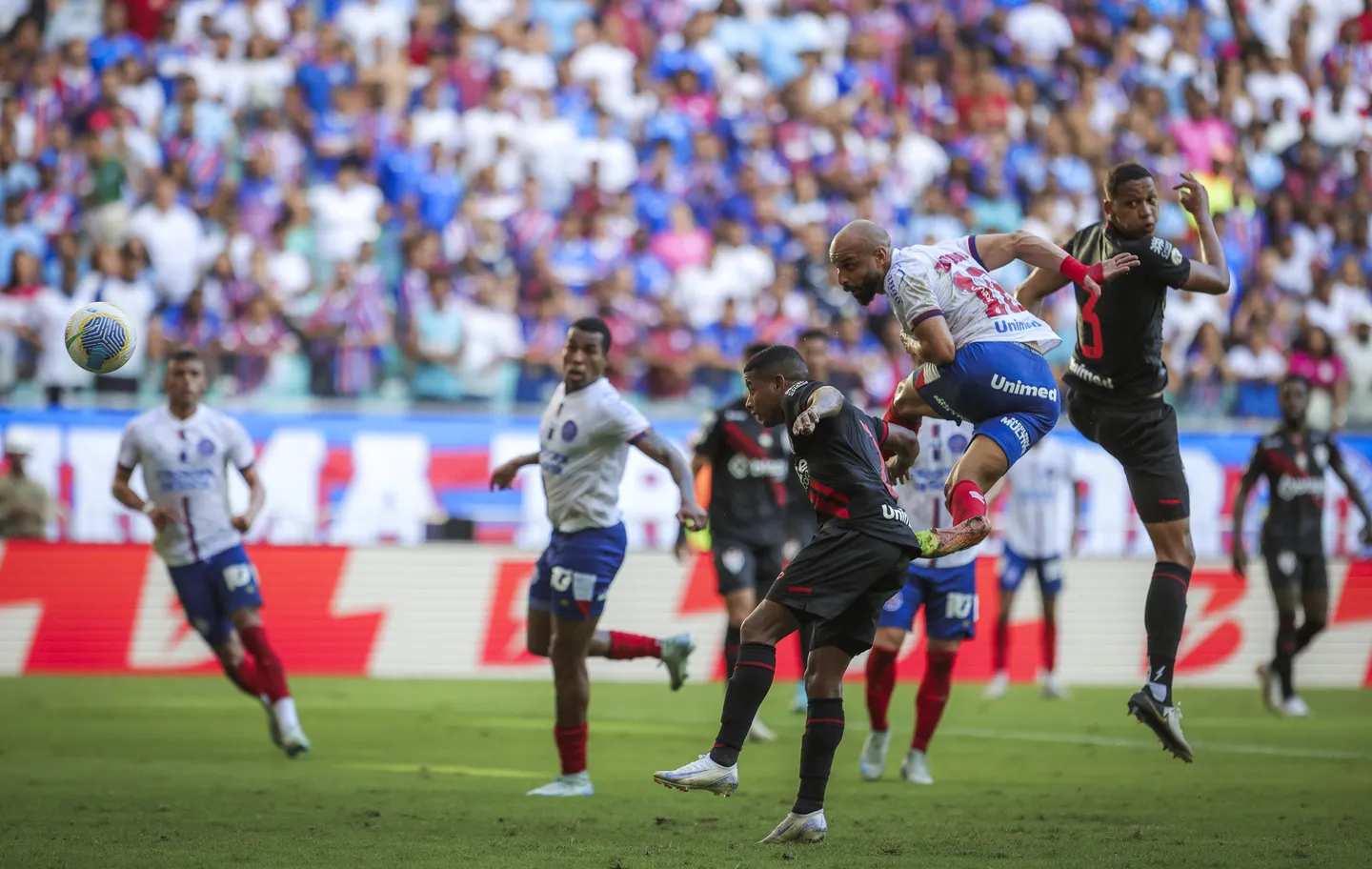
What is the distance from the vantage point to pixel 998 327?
825cm

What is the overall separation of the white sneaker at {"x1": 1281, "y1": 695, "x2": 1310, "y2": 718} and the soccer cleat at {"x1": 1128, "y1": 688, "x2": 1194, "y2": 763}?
294 inches

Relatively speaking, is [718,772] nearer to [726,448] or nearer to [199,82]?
[726,448]

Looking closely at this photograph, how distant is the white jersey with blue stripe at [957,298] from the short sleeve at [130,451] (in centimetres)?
614

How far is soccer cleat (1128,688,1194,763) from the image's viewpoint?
824 cm

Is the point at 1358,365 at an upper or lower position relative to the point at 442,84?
lower

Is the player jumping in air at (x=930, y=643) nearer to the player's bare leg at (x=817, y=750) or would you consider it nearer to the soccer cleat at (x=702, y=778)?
the player's bare leg at (x=817, y=750)

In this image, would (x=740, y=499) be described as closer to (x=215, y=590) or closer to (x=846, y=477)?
(x=215, y=590)

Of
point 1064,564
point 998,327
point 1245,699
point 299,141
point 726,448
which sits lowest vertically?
point 1245,699

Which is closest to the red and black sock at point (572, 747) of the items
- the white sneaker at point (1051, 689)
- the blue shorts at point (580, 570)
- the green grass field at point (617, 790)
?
the green grass field at point (617, 790)

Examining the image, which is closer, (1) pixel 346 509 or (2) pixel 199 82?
(1) pixel 346 509

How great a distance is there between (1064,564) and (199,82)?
12185 mm

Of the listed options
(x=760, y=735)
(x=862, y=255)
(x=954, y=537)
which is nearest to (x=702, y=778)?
(x=954, y=537)

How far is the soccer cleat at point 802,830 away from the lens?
7.48 m

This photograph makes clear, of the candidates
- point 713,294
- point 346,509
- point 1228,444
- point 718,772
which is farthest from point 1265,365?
point 718,772
